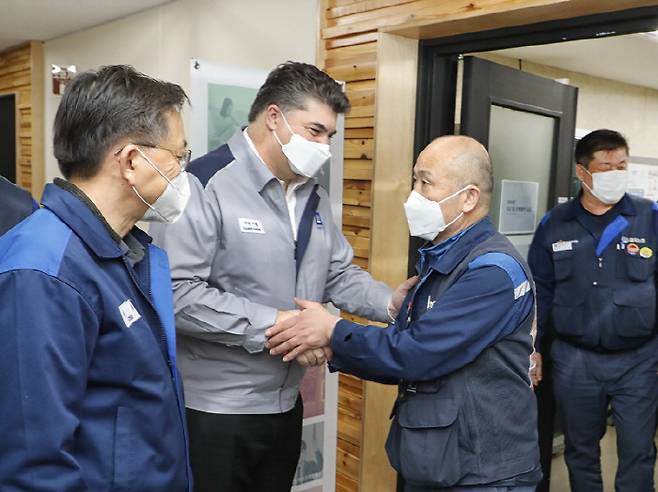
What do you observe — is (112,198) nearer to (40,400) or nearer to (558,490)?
(40,400)

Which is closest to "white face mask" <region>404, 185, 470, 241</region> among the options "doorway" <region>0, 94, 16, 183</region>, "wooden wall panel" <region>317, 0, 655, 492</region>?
"wooden wall panel" <region>317, 0, 655, 492</region>

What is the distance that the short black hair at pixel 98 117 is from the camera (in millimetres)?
1108

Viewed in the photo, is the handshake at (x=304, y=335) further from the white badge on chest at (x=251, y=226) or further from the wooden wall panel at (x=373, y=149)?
the wooden wall panel at (x=373, y=149)

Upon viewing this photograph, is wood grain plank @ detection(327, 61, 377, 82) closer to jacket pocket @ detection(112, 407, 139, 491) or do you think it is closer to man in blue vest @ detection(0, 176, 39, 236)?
man in blue vest @ detection(0, 176, 39, 236)

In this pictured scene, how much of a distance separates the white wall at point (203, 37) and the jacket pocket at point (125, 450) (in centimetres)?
213

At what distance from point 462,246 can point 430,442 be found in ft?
1.65

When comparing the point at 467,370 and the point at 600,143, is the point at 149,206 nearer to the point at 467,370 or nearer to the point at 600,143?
the point at 467,370

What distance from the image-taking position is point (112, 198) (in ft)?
3.73

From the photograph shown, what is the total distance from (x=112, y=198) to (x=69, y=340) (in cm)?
30

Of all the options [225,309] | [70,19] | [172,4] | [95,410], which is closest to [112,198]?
[95,410]

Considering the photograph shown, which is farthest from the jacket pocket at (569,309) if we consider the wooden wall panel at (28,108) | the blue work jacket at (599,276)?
the wooden wall panel at (28,108)

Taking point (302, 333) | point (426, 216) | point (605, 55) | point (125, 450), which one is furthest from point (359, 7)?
point (605, 55)

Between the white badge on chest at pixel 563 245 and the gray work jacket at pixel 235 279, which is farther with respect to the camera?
the white badge on chest at pixel 563 245

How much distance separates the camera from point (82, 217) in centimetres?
105
